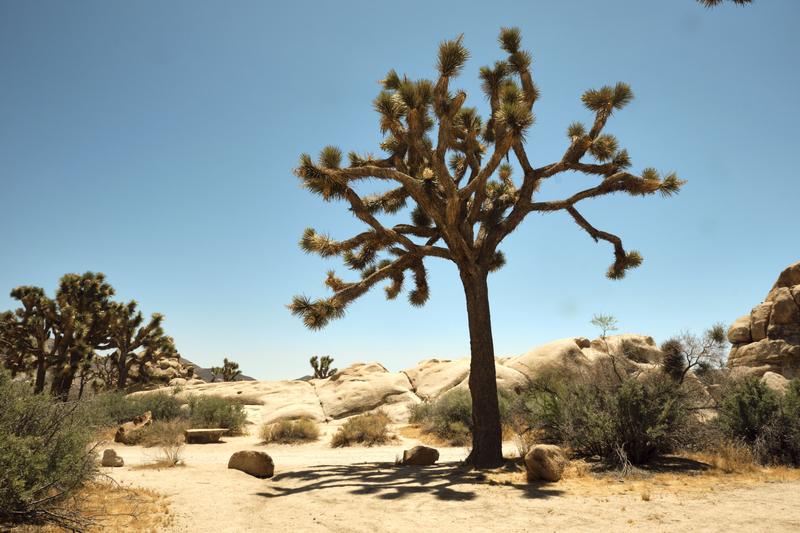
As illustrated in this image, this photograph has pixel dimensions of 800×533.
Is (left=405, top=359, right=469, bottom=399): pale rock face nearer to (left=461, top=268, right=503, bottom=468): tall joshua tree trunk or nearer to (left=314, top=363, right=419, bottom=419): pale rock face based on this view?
(left=314, top=363, right=419, bottom=419): pale rock face

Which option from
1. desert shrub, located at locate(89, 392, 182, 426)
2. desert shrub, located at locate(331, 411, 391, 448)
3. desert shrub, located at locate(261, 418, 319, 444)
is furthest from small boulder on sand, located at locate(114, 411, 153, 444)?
desert shrub, located at locate(331, 411, 391, 448)

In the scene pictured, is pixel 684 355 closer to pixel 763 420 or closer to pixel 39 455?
pixel 763 420

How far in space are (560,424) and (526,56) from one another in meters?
8.21

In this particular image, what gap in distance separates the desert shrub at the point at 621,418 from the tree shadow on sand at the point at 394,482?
6.85 feet

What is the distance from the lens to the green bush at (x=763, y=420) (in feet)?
25.9

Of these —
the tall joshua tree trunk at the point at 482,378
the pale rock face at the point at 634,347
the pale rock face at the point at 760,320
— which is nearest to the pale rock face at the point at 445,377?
the pale rock face at the point at 634,347

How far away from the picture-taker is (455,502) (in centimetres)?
620

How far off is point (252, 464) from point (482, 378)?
4603 mm

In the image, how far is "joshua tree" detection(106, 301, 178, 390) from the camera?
26.2m

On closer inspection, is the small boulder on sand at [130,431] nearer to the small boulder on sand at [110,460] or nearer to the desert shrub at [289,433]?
the desert shrub at [289,433]

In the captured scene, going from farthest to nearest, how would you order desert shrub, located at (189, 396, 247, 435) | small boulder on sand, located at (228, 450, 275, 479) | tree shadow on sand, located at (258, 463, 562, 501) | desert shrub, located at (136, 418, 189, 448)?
desert shrub, located at (189, 396, 247, 435), desert shrub, located at (136, 418, 189, 448), small boulder on sand, located at (228, 450, 275, 479), tree shadow on sand, located at (258, 463, 562, 501)

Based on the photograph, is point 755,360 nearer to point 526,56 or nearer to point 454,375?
point 454,375

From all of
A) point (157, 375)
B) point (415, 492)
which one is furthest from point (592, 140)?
point (157, 375)

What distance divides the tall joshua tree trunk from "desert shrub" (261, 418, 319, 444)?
23.8ft
